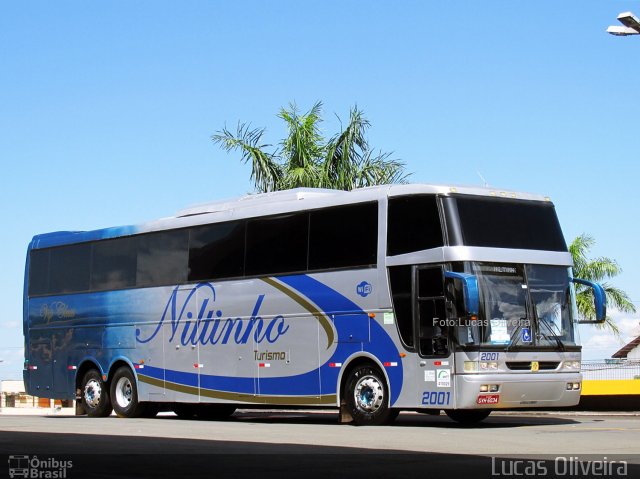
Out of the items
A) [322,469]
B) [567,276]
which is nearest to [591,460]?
[322,469]

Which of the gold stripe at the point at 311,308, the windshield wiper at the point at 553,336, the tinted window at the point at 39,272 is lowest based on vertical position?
the windshield wiper at the point at 553,336

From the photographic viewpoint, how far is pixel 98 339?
87.7 feet

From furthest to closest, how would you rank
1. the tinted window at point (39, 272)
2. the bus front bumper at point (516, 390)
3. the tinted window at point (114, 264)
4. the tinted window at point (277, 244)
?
1. the tinted window at point (39, 272)
2. the tinted window at point (114, 264)
3. the tinted window at point (277, 244)
4. the bus front bumper at point (516, 390)

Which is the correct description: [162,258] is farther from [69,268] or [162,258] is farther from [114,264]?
[69,268]

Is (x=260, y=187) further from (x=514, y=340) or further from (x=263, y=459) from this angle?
(x=263, y=459)

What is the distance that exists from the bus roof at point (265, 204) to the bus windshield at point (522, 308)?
1396 mm

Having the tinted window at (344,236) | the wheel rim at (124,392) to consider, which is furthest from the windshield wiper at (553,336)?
the wheel rim at (124,392)

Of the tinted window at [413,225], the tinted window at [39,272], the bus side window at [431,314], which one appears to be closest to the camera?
the bus side window at [431,314]

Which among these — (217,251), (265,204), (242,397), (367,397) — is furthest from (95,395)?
(367,397)

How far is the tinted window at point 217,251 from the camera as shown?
23.5m

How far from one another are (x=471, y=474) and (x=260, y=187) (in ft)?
96.7

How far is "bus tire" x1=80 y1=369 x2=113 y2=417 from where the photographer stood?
2662 cm

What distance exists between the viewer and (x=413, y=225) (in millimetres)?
20109

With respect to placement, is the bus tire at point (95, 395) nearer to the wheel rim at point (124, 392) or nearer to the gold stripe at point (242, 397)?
the wheel rim at point (124, 392)
